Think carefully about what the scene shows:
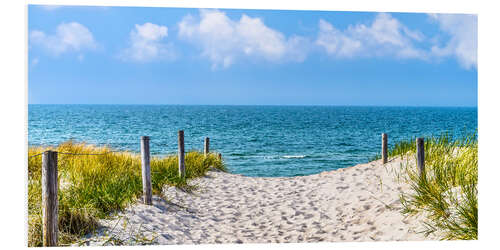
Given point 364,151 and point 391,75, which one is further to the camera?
point 364,151

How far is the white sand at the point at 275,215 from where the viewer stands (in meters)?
5.20

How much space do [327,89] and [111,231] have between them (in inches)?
211

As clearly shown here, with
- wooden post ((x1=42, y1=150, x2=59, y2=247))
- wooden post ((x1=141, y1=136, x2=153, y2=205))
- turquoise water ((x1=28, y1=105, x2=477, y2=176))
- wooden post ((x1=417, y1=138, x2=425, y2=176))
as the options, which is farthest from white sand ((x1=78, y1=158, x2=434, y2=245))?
turquoise water ((x1=28, y1=105, x2=477, y2=176))

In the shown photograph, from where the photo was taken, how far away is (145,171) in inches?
233

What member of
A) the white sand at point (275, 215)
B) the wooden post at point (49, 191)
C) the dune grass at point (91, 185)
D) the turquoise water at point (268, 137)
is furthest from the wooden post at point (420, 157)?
the turquoise water at point (268, 137)

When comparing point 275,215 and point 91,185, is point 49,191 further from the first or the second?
point 275,215

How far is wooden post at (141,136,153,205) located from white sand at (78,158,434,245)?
0.48 feet

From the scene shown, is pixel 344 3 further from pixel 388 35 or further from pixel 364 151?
pixel 364 151

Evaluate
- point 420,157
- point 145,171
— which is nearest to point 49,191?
point 145,171

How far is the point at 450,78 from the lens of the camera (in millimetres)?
7934

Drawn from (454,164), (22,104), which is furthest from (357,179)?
(22,104)

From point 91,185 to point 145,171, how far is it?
70 centimetres

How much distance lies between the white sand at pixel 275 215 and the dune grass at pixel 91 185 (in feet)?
0.70

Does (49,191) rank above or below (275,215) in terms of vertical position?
above
